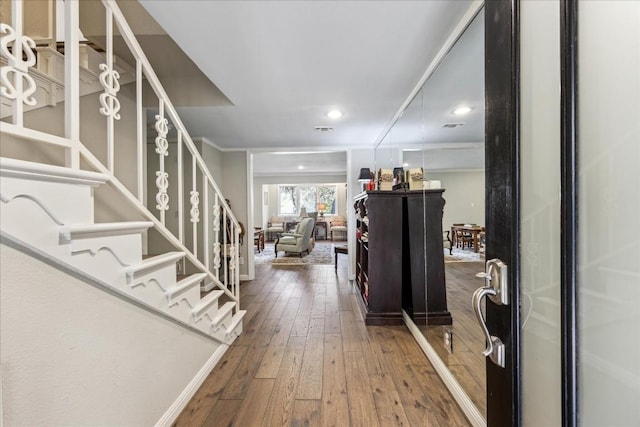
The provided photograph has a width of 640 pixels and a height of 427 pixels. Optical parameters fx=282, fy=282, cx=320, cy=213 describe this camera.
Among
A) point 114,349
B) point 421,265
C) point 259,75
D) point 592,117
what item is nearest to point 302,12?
point 259,75

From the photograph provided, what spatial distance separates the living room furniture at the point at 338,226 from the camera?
9852 millimetres

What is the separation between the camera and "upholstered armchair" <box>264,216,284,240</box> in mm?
9898

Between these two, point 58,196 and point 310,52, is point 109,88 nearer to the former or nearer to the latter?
point 58,196

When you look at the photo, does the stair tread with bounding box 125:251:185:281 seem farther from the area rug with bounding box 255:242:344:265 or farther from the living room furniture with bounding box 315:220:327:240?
the living room furniture with bounding box 315:220:327:240

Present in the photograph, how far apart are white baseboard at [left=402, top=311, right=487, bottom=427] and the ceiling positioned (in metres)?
1.45

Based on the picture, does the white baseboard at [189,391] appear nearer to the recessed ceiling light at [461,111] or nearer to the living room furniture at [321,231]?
the recessed ceiling light at [461,111]

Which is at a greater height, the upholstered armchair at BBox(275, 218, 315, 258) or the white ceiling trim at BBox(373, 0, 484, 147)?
the white ceiling trim at BBox(373, 0, 484, 147)

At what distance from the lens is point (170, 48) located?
2.29 metres

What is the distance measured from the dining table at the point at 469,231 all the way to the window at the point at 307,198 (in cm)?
902

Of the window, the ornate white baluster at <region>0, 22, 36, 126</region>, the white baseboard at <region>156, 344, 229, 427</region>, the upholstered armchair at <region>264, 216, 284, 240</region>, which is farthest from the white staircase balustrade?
the window

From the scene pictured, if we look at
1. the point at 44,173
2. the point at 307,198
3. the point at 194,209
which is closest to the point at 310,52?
the point at 194,209

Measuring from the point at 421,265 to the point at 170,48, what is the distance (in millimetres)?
2787

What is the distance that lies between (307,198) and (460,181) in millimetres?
9266

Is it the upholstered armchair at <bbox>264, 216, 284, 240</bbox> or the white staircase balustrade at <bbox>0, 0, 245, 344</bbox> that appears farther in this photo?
the upholstered armchair at <bbox>264, 216, 284, 240</bbox>
